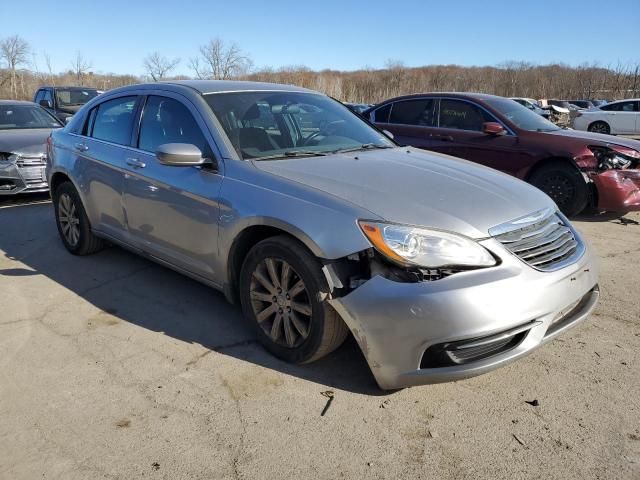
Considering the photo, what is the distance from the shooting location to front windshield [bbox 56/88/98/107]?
47.0ft

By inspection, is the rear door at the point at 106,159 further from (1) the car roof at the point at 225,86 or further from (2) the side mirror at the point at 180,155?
(2) the side mirror at the point at 180,155

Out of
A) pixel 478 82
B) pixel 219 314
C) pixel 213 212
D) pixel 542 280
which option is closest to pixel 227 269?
pixel 213 212

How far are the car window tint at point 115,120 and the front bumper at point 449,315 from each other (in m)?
2.62

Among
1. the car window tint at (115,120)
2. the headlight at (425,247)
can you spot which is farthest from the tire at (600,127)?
the headlight at (425,247)

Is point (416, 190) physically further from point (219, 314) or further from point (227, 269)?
point (219, 314)

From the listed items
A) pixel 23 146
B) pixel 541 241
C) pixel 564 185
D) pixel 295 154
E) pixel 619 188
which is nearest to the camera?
pixel 541 241

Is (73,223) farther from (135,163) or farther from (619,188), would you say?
(619,188)

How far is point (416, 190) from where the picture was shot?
2873mm

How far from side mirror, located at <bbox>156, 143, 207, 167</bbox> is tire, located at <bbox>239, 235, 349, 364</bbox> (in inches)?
27.8

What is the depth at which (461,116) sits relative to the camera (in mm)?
7375

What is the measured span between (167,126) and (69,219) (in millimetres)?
1999

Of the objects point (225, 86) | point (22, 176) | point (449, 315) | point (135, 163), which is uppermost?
point (225, 86)

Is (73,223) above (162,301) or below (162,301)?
above

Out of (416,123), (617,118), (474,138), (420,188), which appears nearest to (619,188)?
(474,138)
